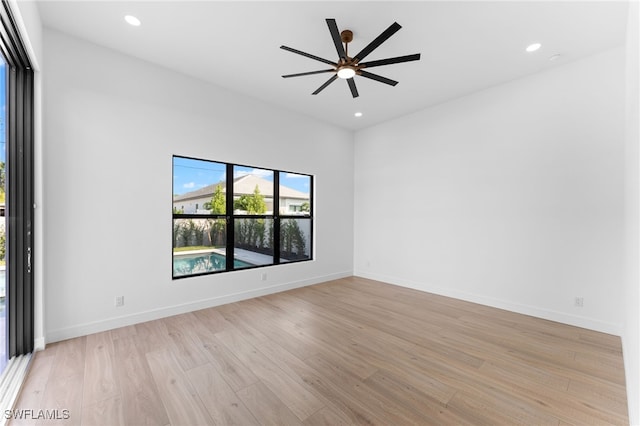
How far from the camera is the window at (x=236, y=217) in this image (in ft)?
11.8

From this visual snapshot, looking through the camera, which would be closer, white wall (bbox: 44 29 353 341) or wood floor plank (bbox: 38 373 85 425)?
wood floor plank (bbox: 38 373 85 425)

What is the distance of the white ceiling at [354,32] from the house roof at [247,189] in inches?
55.4

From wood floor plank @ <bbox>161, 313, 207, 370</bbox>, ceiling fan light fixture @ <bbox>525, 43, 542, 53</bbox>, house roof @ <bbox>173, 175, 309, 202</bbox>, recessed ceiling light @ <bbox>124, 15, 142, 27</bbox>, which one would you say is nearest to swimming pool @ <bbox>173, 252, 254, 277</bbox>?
wood floor plank @ <bbox>161, 313, 207, 370</bbox>

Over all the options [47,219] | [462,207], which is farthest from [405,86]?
[47,219]

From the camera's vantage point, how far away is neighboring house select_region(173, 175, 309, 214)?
3.61 metres

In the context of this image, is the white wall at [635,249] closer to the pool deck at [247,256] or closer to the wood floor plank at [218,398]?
the wood floor plank at [218,398]

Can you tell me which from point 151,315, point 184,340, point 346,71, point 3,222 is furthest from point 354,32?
point 151,315

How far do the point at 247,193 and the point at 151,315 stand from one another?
2072 mm

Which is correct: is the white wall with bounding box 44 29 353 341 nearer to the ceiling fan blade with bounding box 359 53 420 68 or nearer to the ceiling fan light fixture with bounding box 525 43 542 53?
the ceiling fan blade with bounding box 359 53 420 68

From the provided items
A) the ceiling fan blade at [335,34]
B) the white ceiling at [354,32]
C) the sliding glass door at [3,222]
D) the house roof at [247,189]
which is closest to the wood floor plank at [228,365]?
the sliding glass door at [3,222]

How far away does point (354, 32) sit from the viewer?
268 cm

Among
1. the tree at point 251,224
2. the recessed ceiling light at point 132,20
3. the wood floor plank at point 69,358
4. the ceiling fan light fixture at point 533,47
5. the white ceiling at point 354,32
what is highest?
the recessed ceiling light at point 132,20

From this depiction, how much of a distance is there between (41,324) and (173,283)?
1.19m

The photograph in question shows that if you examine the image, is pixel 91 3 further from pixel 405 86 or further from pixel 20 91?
pixel 405 86
